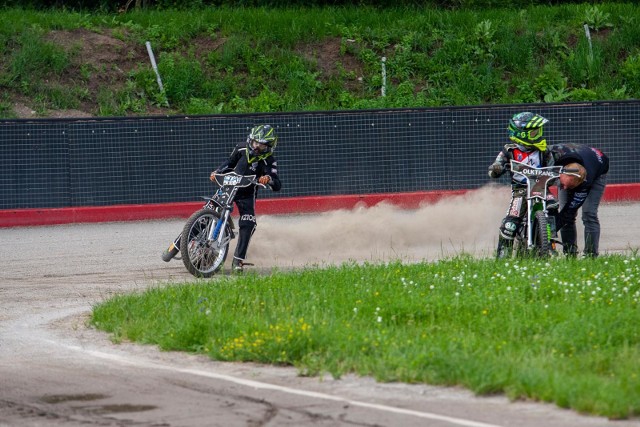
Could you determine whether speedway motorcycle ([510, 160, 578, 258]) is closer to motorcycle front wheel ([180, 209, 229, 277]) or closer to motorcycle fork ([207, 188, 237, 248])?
motorcycle fork ([207, 188, 237, 248])

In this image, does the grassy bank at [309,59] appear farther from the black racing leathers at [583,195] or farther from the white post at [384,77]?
the black racing leathers at [583,195]

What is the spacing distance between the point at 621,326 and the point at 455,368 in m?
1.86

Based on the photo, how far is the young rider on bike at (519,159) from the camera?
13.1 metres

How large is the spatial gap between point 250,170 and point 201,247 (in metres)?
1.29

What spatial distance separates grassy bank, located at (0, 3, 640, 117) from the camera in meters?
24.8

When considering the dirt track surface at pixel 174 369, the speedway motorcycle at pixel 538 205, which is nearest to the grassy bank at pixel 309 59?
the dirt track surface at pixel 174 369

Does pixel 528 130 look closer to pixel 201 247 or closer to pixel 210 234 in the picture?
pixel 210 234

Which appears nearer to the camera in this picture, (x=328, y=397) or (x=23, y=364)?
(x=328, y=397)

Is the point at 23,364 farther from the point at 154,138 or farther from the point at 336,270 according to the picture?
the point at 154,138

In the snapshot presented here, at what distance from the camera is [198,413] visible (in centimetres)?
723

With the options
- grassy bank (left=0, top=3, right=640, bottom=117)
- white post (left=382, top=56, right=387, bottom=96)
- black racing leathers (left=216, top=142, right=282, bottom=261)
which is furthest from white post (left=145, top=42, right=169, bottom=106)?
black racing leathers (left=216, top=142, right=282, bottom=261)

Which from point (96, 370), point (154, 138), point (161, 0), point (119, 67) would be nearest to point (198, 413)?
point (96, 370)

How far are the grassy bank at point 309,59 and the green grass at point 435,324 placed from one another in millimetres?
13110

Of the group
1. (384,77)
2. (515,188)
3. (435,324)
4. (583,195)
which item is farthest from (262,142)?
(384,77)
